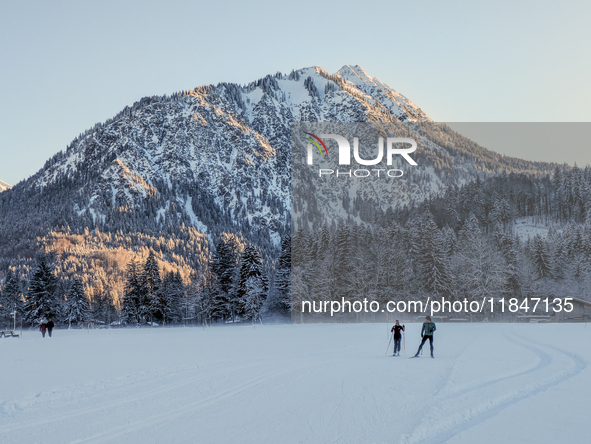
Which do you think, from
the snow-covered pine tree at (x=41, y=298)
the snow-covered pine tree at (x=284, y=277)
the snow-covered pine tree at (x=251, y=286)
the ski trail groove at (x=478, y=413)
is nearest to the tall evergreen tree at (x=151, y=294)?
the snow-covered pine tree at (x=41, y=298)

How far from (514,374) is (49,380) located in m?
12.8

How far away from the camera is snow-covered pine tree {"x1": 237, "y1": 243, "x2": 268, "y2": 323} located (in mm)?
59562

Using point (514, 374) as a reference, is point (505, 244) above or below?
above

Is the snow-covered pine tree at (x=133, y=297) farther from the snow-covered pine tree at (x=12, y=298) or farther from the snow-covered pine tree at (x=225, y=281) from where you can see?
the snow-covered pine tree at (x=12, y=298)

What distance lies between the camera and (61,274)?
14350 cm

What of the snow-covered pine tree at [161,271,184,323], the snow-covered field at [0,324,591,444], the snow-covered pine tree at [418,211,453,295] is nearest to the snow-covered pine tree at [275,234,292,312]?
the snow-covered pine tree at [418,211,453,295]

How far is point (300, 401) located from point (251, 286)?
5073 centimetres

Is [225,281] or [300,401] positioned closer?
[300,401]

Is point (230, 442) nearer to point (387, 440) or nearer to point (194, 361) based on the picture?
point (387, 440)

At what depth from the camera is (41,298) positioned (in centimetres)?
6819

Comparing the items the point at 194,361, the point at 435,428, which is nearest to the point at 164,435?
the point at 435,428

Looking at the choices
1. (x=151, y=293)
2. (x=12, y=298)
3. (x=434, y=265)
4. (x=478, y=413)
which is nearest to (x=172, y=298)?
(x=151, y=293)

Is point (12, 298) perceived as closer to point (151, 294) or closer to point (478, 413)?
point (151, 294)

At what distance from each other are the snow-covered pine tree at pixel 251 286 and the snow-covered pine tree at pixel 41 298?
29059mm
